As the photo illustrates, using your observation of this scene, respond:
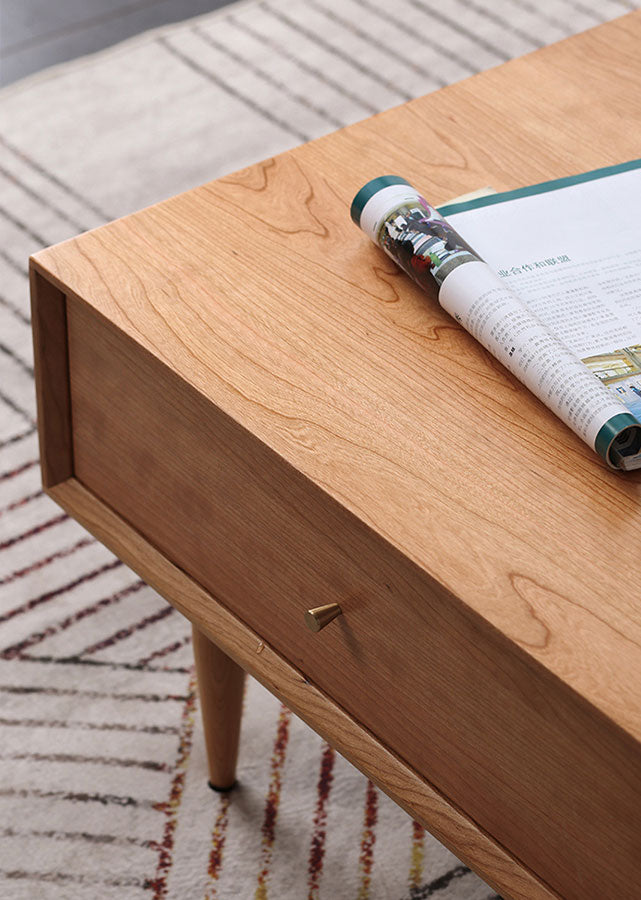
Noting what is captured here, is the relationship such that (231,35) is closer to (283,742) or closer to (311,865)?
(283,742)

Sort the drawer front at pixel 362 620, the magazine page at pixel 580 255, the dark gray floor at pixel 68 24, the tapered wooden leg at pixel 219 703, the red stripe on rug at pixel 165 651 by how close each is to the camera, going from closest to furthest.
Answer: the drawer front at pixel 362 620 < the magazine page at pixel 580 255 < the tapered wooden leg at pixel 219 703 < the red stripe on rug at pixel 165 651 < the dark gray floor at pixel 68 24

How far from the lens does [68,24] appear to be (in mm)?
2033

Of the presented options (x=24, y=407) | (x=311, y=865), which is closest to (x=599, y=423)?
(x=311, y=865)

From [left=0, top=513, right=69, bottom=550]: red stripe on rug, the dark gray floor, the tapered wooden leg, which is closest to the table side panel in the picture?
the tapered wooden leg

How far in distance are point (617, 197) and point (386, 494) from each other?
33cm

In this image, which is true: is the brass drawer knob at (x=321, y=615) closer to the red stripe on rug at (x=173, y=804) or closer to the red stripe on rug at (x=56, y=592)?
the red stripe on rug at (x=173, y=804)

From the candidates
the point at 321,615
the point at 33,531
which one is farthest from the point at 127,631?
the point at 321,615

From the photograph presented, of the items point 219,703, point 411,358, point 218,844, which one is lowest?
point 218,844

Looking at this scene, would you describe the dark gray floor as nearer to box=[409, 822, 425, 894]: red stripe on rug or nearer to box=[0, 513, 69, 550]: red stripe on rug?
box=[0, 513, 69, 550]: red stripe on rug

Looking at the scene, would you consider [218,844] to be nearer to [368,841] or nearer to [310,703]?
[368,841]

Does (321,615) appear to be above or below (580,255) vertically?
below

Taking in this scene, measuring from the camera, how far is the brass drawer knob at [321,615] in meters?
0.68

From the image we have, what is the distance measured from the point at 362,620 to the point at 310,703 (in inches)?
3.4

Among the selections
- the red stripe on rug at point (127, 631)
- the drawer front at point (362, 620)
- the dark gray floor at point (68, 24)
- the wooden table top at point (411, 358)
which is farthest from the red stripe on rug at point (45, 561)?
the dark gray floor at point (68, 24)
